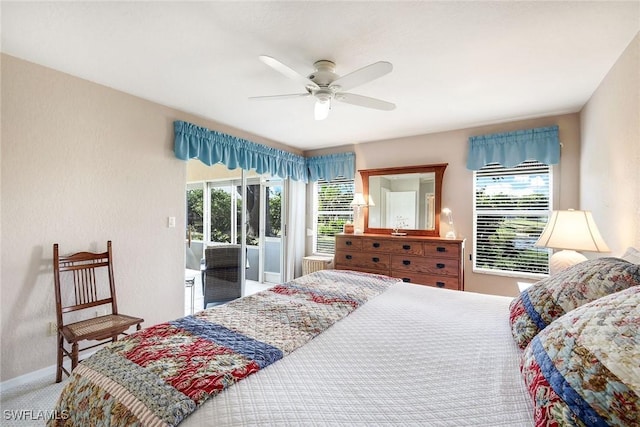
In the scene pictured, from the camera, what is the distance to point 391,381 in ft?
3.33

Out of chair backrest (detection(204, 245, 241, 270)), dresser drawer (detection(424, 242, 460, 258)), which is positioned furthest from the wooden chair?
dresser drawer (detection(424, 242, 460, 258))

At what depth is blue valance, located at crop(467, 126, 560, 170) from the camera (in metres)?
3.21

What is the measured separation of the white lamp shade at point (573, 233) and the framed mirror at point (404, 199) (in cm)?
169

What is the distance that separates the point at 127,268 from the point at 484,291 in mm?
3932

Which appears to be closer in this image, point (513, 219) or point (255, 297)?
point (255, 297)

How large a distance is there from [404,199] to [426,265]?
1044 mm

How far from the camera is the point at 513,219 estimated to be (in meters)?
3.53

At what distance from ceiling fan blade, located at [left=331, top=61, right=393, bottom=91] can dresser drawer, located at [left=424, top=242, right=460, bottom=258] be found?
7.21ft

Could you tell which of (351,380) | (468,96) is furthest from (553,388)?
(468,96)

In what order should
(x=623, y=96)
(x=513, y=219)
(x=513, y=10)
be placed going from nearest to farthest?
(x=513, y=10), (x=623, y=96), (x=513, y=219)

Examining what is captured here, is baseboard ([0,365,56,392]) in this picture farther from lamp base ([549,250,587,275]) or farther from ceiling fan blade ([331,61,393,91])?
lamp base ([549,250,587,275])

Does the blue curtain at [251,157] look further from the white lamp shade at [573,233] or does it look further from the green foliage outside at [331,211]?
the white lamp shade at [573,233]

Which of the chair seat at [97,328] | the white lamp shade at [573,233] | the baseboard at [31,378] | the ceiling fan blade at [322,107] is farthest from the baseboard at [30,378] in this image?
the white lamp shade at [573,233]

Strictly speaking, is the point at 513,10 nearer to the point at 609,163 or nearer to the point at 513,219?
the point at 609,163
